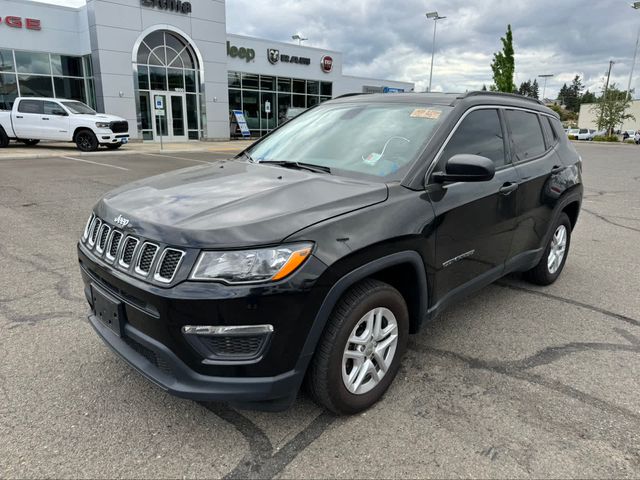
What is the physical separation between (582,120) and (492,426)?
93908mm

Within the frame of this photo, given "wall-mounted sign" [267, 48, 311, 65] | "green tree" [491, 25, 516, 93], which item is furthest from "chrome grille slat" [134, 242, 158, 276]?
"green tree" [491, 25, 516, 93]

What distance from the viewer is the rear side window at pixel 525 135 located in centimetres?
387

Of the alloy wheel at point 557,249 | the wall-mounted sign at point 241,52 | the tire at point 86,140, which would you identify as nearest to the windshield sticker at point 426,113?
the alloy wheel at point 557,249

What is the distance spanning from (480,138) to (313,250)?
1.87 m

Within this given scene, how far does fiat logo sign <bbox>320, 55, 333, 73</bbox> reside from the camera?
33.7 m

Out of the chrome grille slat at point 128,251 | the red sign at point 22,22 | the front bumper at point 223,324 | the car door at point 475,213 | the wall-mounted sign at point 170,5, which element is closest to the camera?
the front bumper at point 223,324

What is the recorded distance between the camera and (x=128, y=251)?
240 cm

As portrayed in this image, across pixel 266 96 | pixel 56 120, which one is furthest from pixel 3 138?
pixel 266 96

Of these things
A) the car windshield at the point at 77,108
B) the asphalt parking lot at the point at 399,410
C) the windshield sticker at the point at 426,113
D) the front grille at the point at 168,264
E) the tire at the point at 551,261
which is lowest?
the asphalt parking lot at the point at 399,410

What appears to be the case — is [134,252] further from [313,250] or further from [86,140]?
[86,140]

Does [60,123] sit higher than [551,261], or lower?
higher

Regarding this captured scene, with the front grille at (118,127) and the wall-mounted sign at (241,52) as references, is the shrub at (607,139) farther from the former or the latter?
the front grille at (118,127)

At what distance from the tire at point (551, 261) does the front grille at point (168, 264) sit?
11.3 feet

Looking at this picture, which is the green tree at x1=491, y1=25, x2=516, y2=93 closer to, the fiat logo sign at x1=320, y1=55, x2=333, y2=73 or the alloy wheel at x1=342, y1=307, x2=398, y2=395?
the fiat logo sign at x1=320, y1=55, x2=333, y2=73
